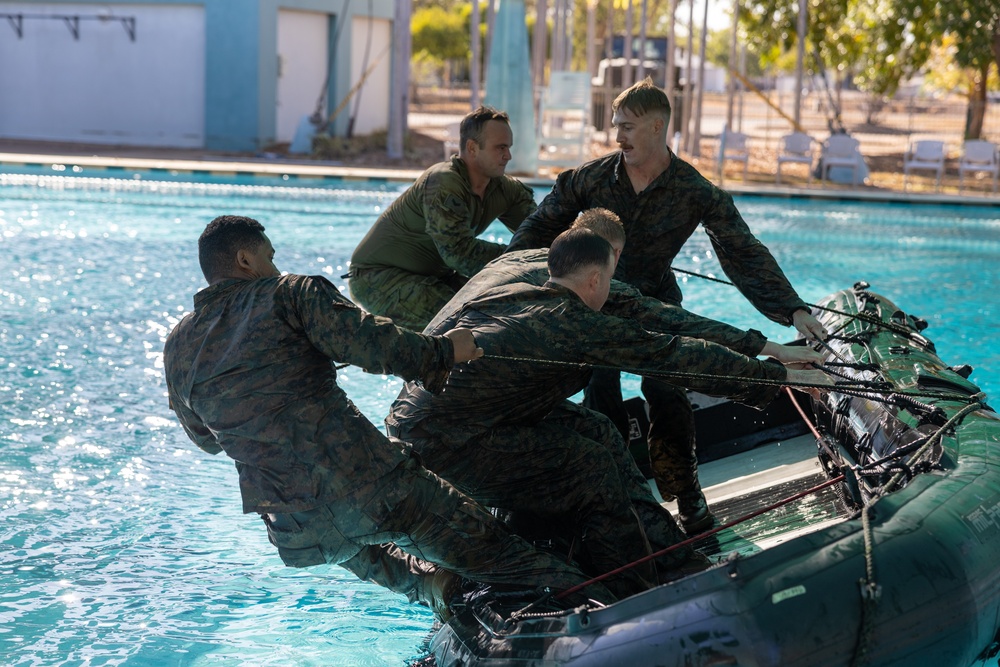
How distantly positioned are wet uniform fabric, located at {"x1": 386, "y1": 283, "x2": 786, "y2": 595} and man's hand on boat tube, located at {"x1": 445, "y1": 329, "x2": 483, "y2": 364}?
109 millimetres

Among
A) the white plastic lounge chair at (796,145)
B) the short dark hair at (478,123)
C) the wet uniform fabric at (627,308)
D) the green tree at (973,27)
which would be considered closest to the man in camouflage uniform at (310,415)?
the wet uniform fabric at (627,308)

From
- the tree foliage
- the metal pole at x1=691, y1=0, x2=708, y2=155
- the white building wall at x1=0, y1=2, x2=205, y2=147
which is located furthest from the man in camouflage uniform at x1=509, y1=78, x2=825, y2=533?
the tree foliage

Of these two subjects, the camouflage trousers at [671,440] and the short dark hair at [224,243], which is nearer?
the short dark hair at [224,243]

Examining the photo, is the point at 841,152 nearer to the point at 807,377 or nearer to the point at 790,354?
the point at 790,354

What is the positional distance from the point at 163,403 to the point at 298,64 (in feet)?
51.5

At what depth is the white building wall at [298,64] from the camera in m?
21.2

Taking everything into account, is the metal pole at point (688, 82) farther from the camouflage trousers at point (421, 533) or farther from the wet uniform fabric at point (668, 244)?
the camouflage trousers at point (421, 533)

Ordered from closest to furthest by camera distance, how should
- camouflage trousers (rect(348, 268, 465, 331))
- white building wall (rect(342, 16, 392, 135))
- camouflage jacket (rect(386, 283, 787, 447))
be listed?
camouflage jacket (rect(386, 283, 787, 447)), camouflage trousers (rect(348, 268, 465, 331)), white building wall (rect(342, 16, 392, 135))

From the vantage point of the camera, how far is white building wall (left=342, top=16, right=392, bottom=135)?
2298 cm

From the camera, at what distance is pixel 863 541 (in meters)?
3.13

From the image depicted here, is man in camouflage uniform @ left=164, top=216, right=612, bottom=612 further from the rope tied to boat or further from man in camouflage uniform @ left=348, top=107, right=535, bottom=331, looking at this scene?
man in camouflage uniform @ left=348, top=107, right=535, bottom=331

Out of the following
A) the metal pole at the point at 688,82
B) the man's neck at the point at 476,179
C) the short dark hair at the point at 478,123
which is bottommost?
the man's neck at the point at 476,179

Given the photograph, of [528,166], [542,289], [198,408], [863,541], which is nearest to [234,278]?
[198,408]

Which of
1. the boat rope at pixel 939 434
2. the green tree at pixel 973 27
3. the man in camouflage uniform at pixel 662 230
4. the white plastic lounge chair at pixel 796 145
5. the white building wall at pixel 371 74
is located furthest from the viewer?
the white building wall at pixel 371 74
